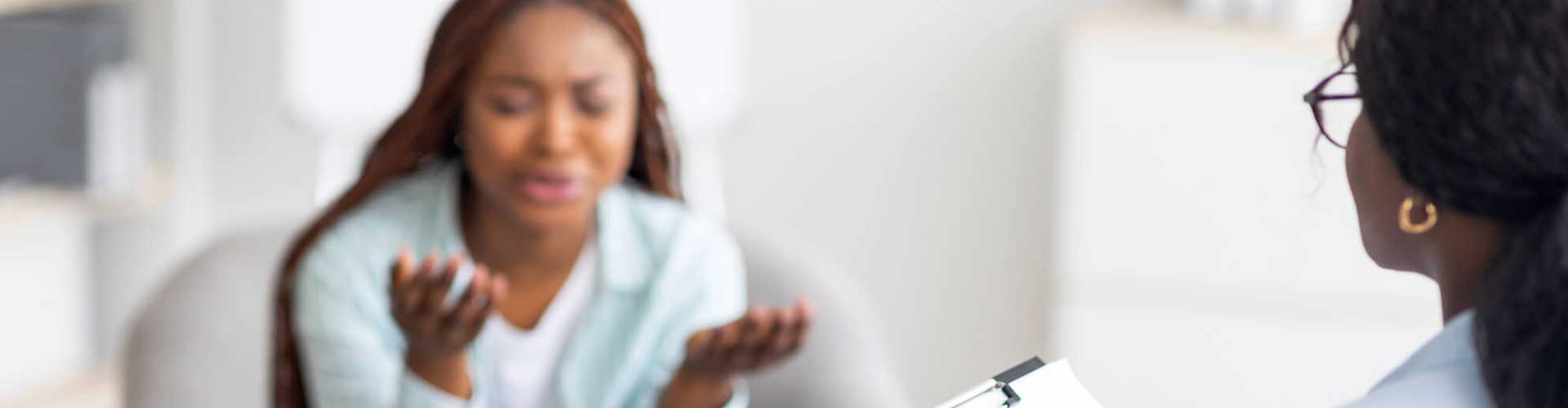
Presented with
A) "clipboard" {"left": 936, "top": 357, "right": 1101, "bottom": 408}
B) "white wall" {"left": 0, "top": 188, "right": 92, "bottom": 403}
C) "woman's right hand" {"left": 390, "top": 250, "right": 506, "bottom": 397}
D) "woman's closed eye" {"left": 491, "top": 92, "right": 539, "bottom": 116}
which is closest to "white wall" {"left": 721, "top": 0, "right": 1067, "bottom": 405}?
"white wall" {"left": 0, "top": 188, "right": 92, "bottom": 403}

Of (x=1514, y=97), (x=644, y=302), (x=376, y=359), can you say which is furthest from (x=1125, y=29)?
(x=1514, y=97)

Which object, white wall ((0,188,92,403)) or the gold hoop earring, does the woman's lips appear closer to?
the gold hoop earring

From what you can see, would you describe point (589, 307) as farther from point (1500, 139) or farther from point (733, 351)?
point (1500, 139)

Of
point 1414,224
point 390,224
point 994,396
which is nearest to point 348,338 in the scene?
point 390,224

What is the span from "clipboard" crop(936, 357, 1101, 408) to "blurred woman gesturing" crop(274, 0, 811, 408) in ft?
0.76

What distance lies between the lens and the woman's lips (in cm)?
99

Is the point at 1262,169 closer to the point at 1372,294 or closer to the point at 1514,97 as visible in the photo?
the point at 1372,294

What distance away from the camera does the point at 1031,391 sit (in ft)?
2.43

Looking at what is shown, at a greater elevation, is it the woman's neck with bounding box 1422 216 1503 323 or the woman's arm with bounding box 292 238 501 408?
the woman's neck with bounding box 1422 216 1503 323

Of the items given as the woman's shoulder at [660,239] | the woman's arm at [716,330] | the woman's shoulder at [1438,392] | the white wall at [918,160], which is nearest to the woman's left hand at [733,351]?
the woman's arm at [716,330]

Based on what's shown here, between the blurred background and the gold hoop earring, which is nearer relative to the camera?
the gold hoop earring

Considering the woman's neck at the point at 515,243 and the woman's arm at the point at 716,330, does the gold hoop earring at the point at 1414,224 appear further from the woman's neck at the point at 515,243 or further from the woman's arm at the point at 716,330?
the woman's neck at the point at 515,243

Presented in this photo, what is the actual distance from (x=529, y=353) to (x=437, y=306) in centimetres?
17

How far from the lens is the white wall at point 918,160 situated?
2.22 meters
